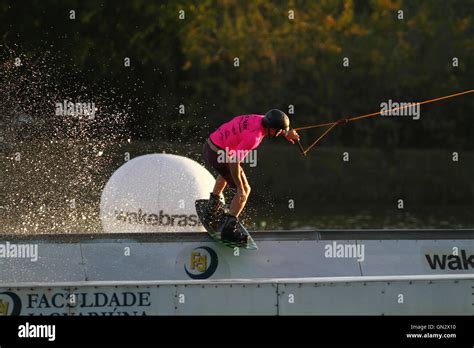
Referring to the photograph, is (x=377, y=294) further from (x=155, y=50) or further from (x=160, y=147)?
(x=155, y=50)

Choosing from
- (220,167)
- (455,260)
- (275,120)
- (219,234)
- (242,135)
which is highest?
(275,120)

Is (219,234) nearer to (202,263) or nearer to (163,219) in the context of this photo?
(202,263)

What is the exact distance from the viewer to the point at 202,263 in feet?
46.4

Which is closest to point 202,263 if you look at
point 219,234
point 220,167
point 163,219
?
point 219,234

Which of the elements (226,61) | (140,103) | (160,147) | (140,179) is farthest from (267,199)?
(140,179)

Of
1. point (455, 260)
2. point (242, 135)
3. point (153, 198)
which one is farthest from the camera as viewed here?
point (153, 198)

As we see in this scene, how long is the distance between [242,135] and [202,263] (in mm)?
1748

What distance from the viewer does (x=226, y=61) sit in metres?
36.9

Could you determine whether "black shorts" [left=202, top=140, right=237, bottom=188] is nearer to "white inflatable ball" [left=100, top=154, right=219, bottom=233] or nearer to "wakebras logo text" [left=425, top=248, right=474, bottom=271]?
"white inflatable ball" [left=100, top=154, right=219, bottom=233]

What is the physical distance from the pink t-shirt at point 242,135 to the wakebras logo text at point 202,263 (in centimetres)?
130

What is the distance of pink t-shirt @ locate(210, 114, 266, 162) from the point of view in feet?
45.2

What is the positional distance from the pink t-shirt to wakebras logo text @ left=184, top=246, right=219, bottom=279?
130 centimetres
